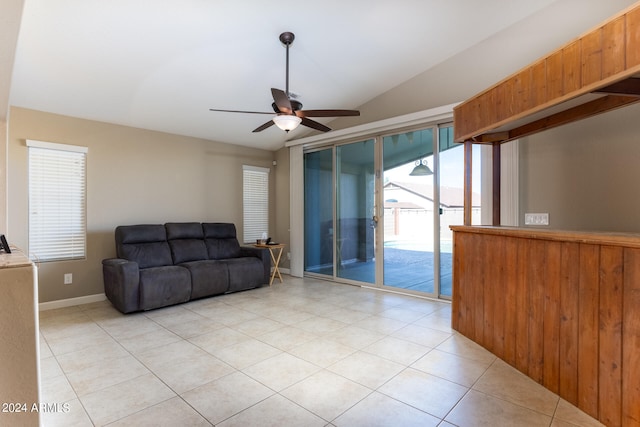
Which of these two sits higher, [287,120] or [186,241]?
[287,120]

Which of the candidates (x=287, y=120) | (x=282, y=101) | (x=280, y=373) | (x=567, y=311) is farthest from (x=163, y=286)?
(x=567, y=311)

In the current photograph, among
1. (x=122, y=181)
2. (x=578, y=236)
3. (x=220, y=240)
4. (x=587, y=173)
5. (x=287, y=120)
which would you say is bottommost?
(x=220, y=240)

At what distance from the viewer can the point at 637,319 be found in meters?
1.59

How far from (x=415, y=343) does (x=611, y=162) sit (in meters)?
2.30

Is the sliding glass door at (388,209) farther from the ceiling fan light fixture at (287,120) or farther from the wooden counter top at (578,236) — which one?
the ceiling fan light fixture at (287,120)

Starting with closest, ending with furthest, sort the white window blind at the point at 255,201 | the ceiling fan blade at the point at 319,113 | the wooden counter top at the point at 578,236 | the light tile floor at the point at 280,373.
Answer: the wooden counter top at the point at 578,236, the light tile floor at the point at 280,373, the ceiling fan blade at the point at 319,113, the white window blind at the point at 255,201

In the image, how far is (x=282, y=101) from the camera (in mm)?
2828

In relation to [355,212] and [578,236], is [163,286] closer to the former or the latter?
[355,212]

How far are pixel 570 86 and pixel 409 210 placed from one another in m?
2.77

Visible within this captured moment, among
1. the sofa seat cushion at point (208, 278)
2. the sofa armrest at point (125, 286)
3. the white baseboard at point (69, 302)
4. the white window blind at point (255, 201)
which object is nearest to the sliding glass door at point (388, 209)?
the white window blind at point (255, 201)

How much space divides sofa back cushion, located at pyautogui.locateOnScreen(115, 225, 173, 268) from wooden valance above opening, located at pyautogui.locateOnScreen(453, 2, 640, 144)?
3.97 meters

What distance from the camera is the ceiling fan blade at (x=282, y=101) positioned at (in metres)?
2.75

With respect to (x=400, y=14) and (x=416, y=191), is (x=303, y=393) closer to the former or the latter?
(x=416, y=191)

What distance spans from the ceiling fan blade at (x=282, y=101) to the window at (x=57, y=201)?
2.92 m
